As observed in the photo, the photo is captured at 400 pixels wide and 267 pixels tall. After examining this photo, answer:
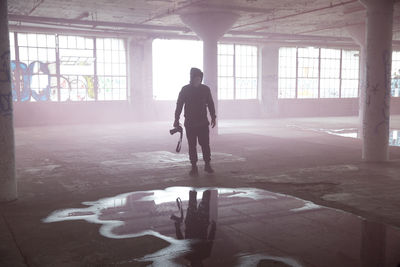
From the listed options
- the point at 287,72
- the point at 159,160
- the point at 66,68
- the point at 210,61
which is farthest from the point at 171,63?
the point at 159,160

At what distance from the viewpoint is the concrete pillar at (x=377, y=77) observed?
9789mm

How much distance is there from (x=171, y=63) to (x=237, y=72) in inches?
188

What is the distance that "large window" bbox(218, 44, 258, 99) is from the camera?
27203 millimetres

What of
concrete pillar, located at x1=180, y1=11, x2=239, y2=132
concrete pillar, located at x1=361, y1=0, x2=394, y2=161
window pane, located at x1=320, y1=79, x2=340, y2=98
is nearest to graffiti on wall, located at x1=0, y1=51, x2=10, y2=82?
concrete pillar, located at x1=361, y1=0, x2=394, y2=161

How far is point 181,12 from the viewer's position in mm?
15773

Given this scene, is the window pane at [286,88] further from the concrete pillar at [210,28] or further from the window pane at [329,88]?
the concrete pillar at [210,28]

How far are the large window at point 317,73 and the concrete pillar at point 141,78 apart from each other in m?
9.42

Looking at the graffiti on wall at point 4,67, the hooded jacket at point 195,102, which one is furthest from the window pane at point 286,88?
the graffiti on wall at point 4,67

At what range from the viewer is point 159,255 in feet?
13.7

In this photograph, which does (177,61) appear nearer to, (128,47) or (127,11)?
(128,47)

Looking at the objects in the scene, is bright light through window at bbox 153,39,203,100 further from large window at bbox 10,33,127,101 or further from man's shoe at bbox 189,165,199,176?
man's shoe at bbox 189,165,199,176

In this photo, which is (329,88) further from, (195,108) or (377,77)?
(195,108)

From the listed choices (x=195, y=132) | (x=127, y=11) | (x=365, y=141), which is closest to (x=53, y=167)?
(x=195, y=132)

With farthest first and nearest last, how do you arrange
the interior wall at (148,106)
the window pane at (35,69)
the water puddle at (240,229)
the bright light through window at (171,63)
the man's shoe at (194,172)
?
the bright light through window at (171,63) → the interior wall at (148,106) → the window pane at (35,69) → the man's shoe at (194,172) → the water puddle at (240,229)
